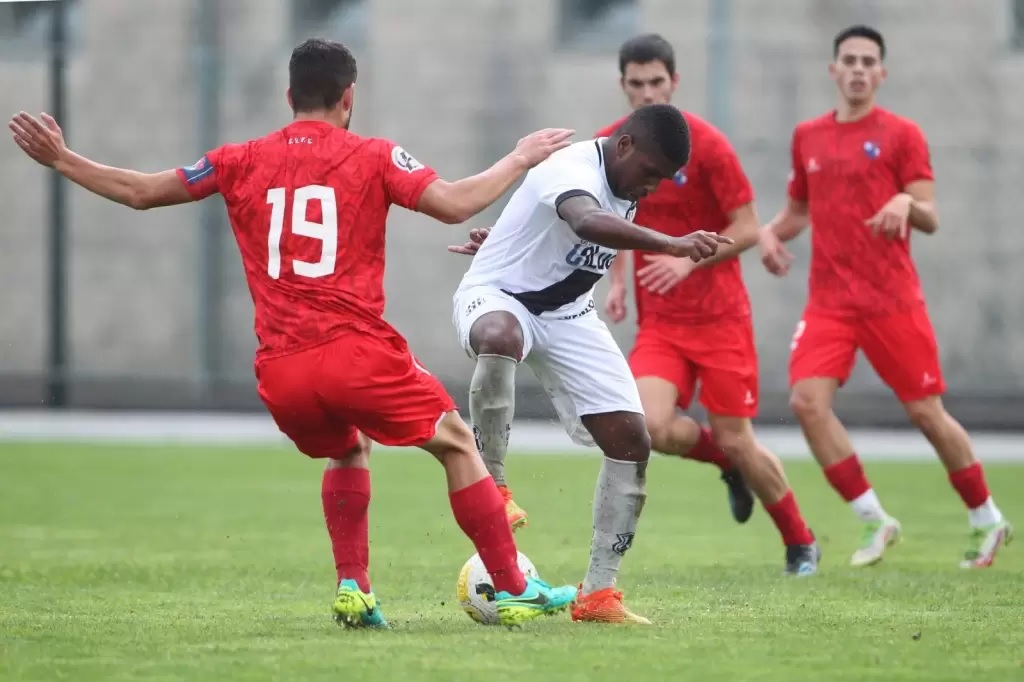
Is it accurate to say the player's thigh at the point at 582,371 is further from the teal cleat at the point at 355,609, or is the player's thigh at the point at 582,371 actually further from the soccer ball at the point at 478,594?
the teal cleat at the point at 355,609

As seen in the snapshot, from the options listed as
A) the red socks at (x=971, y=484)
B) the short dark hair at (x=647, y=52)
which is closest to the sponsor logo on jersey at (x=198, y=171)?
the short dark hair at (x=647, y=52)

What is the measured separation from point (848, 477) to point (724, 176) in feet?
6.03

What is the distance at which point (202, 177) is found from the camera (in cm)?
602

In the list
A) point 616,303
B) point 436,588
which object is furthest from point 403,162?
point 616,303

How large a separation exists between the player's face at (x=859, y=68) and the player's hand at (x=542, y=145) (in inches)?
142

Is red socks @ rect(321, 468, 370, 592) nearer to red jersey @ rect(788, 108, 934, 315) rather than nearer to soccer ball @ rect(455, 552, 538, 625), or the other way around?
soccer ball @ rect(455, 552, 538, 625)

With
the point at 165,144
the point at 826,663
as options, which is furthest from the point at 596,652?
the point at 165,144

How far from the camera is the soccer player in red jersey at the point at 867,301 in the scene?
9.09m

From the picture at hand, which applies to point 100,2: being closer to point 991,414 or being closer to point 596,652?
point 991,414

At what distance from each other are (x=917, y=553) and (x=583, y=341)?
361 cm

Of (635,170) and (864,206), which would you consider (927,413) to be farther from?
(635,170)

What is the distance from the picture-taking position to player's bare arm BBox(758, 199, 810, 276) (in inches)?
360

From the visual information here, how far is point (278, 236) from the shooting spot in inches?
232

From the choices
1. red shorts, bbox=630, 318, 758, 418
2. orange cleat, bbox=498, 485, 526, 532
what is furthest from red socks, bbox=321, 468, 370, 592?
red shorts, bbox=630, 318, 758, 418
